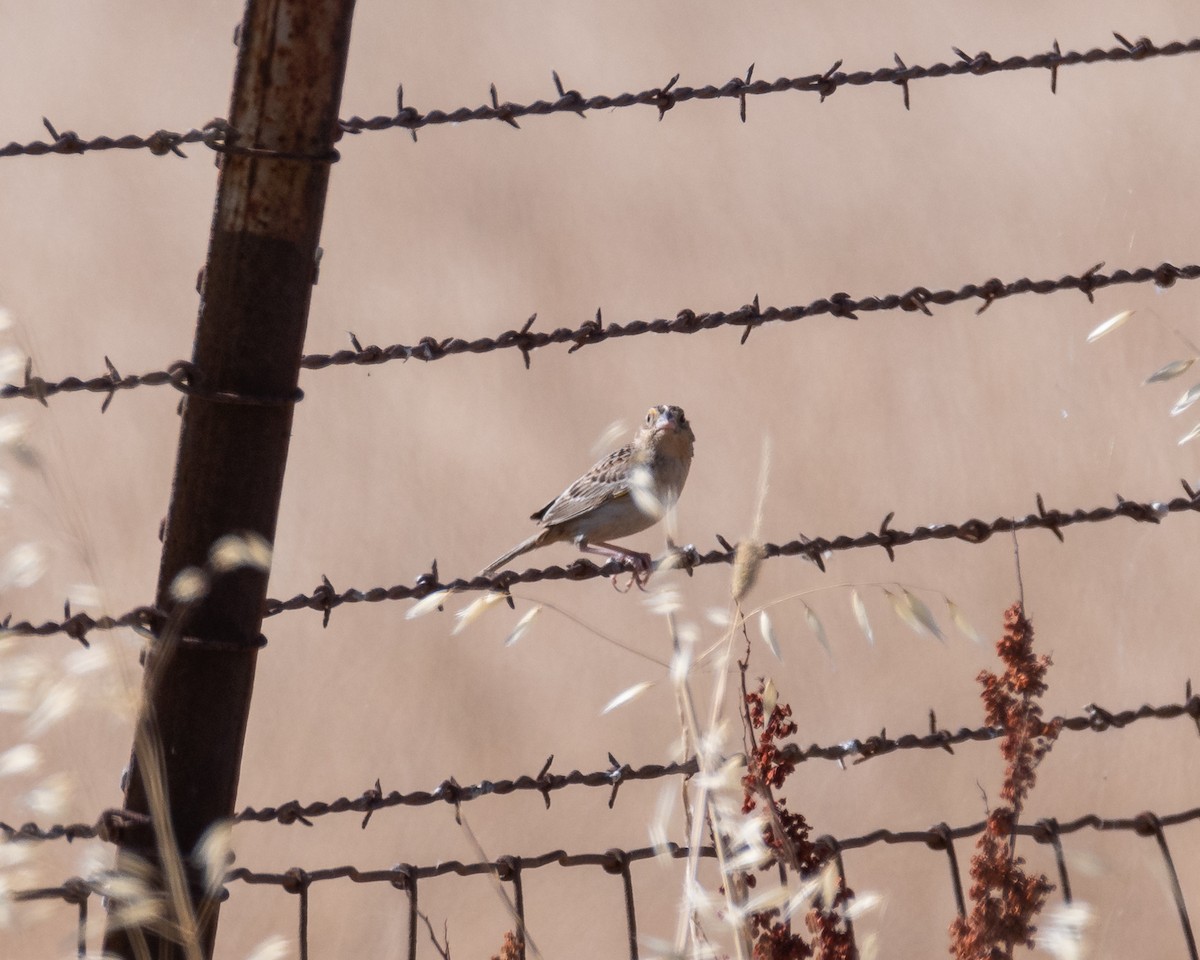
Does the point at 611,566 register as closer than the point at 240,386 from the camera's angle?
No

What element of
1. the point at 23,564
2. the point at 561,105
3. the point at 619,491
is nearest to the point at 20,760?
the point at 23,564

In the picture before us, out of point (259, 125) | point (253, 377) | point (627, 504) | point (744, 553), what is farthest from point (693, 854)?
point (627, 504)

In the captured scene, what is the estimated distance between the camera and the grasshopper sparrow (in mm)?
3975

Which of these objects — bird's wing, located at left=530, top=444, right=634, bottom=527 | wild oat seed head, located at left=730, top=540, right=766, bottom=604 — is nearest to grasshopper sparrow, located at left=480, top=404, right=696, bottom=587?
bird's wing, located at left=530, top=444, right=634, bottom=527

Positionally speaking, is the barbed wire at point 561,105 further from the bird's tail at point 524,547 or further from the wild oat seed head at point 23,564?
the bird's tail at point 524,547

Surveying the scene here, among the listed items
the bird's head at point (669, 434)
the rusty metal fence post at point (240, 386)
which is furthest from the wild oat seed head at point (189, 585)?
the bird's head at point (669, 434)

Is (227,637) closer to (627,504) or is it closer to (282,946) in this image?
(282,946)

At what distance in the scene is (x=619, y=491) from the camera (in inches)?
155

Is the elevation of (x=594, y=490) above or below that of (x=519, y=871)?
above

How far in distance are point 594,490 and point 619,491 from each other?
0.43 ft

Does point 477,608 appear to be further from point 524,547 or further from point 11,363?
point 524,547

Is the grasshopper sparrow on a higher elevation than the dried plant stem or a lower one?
higher

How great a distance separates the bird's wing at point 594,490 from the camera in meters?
3.96

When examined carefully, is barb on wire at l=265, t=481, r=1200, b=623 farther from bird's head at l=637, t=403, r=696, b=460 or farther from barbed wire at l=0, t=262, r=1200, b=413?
bird's head at l=637, t=403, r=696, b=460
